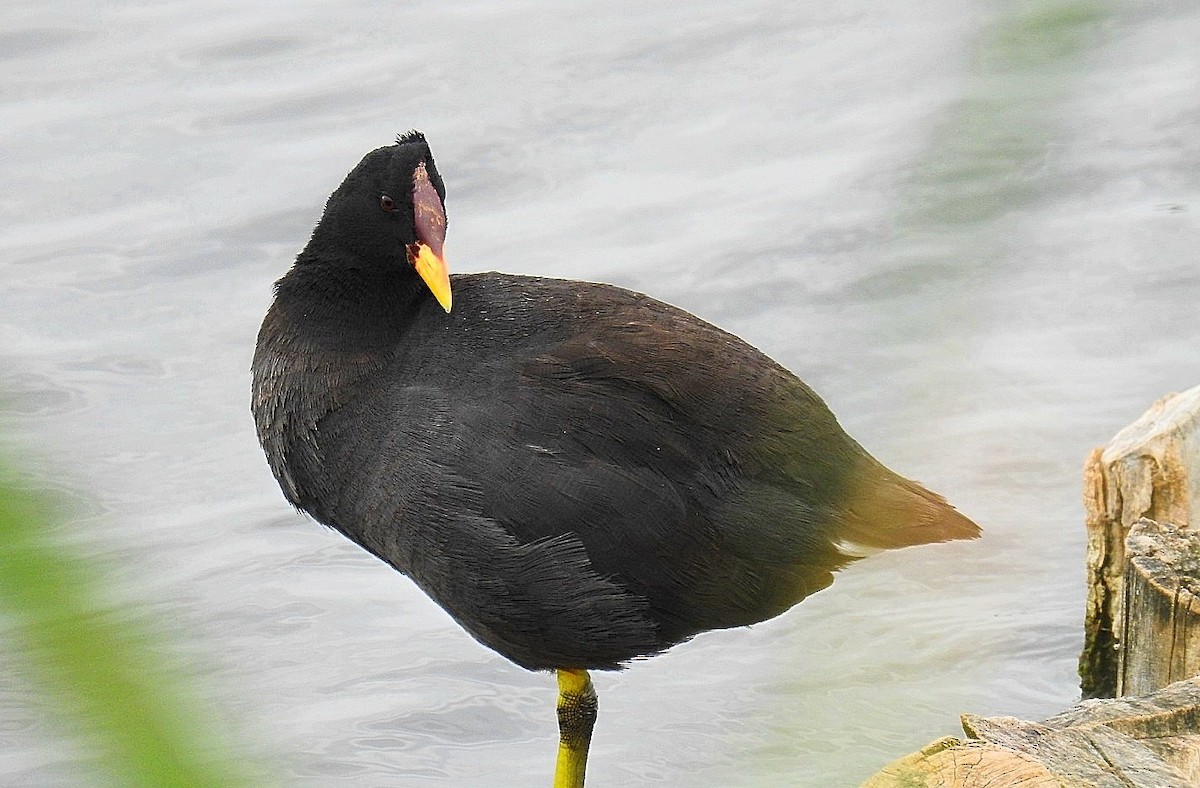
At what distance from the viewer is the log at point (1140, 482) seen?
3455 millimetres

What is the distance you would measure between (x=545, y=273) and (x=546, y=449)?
301cm

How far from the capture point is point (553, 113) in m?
7.35

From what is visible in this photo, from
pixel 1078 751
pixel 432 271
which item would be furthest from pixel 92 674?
pixel 432 271

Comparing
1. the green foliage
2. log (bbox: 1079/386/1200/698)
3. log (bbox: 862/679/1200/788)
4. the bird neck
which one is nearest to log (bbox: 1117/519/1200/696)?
log (bbox: 1079/386/1200/698)

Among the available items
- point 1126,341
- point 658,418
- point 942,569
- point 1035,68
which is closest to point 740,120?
point 1126,341

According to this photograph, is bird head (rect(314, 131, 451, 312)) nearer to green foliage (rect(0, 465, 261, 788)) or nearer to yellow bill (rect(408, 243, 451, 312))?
yellow bill (rect(408, 243, 451, 312))

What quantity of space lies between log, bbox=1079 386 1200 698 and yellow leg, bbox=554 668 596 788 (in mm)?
1175

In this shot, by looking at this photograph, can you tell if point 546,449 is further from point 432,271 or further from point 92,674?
point 92,674

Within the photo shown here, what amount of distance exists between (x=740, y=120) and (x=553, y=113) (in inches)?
33.1

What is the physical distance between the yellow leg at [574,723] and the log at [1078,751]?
1529 millimetres

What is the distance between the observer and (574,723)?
3805 mm

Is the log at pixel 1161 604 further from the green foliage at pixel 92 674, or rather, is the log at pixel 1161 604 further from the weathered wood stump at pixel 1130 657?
the green foliage at pixel 92 674

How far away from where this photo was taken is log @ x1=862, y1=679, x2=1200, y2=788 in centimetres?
199

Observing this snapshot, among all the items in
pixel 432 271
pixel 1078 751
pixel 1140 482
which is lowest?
pixel 1078 751
